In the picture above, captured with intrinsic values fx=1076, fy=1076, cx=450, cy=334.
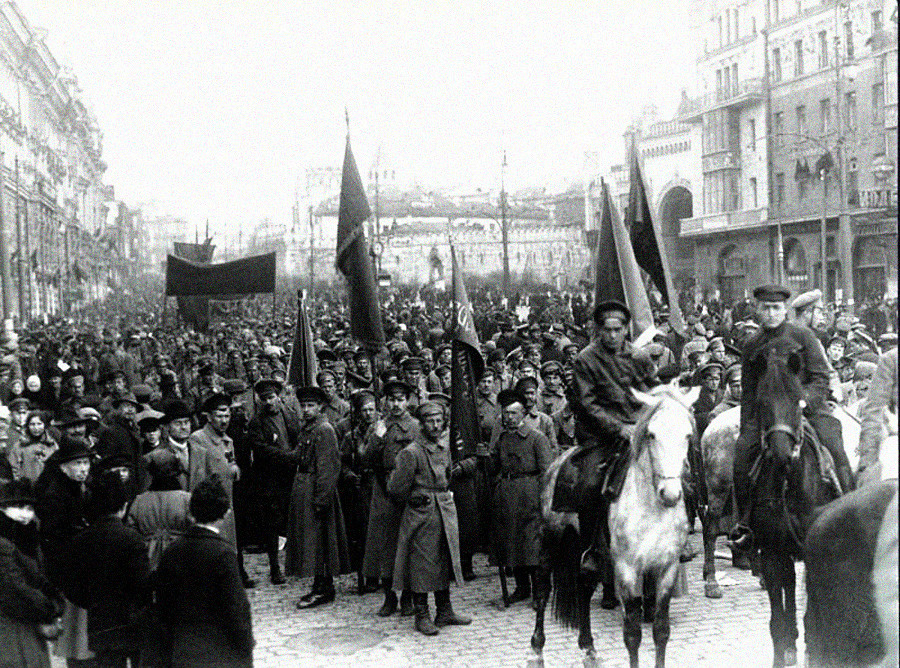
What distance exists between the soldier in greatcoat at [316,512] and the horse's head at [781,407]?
13.3ft

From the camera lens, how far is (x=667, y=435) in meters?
6.77

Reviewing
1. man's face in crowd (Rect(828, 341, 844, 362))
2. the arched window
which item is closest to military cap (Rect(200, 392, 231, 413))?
man's face in crowd (Rect(828, 341, 844, 362))

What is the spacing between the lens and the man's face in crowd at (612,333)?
7.87 metres

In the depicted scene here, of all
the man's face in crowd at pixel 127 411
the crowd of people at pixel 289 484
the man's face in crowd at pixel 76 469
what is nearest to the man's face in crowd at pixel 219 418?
the crowd of people at pixel 289 484

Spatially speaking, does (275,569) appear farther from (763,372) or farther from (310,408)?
(763,372)

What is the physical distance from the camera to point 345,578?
36.2ft

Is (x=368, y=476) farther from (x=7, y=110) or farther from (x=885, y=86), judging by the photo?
(x=885, y=86)

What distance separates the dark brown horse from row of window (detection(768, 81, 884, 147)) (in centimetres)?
3197

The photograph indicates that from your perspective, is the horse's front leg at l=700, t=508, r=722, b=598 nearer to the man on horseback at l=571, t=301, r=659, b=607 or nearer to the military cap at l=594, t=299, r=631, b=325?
the man on horseback at l=571, t=301, r=659, b=607

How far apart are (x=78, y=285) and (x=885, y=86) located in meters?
32.7

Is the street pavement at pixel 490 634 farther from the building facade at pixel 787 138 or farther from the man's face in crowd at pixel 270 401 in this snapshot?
the building facade at pixel 787 138

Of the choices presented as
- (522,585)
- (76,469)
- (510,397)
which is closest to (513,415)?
(510,397)

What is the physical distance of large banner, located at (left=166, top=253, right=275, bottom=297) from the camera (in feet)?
45.2

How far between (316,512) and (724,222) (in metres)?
41.8
